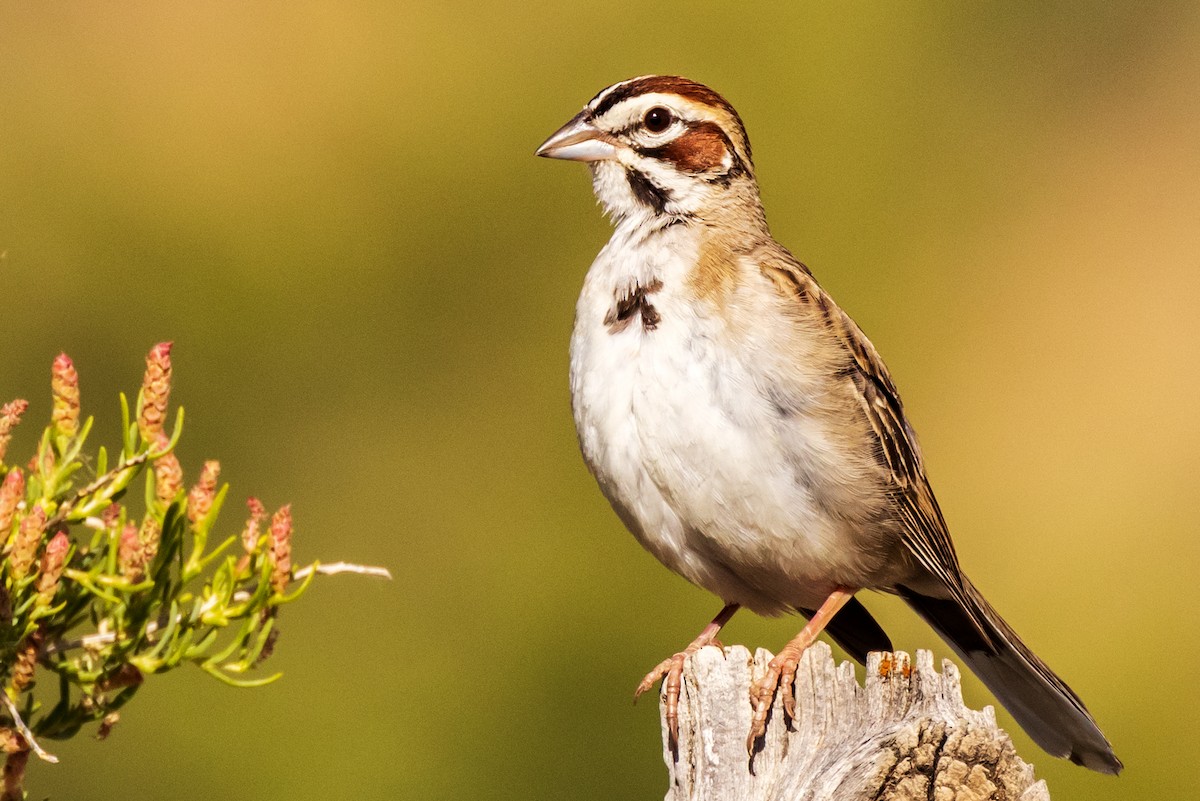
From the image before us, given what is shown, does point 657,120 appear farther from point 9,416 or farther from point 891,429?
point 9,416

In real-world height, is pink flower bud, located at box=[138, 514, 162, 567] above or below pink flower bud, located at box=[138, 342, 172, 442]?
below

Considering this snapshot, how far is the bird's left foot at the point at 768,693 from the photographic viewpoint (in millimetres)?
A: 2209

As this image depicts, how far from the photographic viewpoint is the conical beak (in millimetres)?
3117

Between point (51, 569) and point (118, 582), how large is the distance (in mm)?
98

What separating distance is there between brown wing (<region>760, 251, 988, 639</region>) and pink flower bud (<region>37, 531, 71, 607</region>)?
1.49m

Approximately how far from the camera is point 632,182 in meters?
3.14

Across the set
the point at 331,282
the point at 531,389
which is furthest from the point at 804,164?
the point at 331,282

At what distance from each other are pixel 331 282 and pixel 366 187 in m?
0.31

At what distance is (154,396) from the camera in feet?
5.82

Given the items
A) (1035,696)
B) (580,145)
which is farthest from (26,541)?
(1035,696)

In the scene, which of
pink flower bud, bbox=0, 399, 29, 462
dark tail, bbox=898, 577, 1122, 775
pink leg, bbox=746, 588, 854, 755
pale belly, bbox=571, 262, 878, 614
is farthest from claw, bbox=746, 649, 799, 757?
pink flower bud, bbox=0, 399, 29, 462

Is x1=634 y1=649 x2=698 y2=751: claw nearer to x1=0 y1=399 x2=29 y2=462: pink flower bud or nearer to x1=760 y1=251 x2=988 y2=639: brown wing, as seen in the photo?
x1=760 y1=251 x2=988 y2=639: brown wing

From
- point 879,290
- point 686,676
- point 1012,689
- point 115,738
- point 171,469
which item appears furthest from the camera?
point 879,290

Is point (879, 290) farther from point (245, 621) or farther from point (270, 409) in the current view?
point (245, 621)
